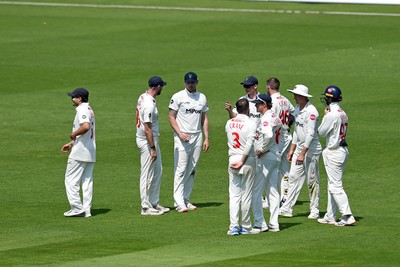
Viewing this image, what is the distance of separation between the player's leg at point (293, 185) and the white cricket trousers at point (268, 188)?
112cm

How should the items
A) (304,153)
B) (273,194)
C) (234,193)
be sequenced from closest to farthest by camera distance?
(234,193)
(273,194)
(304,153)

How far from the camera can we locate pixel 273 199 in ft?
61.1

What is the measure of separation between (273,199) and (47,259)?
404 centimetres

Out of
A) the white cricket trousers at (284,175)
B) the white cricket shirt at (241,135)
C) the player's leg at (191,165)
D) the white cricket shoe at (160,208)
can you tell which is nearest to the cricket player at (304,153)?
the white cricket trousers at (284,175)

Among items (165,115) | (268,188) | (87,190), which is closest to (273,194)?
(268,188)

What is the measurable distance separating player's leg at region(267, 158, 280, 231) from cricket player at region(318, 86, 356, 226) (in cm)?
91

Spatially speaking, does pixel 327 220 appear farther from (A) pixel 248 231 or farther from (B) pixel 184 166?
(B) pixel 184 166

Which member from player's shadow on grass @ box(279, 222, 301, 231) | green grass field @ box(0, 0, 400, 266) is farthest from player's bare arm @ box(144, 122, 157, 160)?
player's shadow on grass @ box(279, 222, 301, 231)

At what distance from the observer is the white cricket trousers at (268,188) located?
18.3 metres

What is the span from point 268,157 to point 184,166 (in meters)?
2.49

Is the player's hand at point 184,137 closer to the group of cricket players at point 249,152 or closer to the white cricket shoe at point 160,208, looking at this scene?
the group of cricket players at point 249,152

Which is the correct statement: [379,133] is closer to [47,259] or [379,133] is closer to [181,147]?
[181,147]

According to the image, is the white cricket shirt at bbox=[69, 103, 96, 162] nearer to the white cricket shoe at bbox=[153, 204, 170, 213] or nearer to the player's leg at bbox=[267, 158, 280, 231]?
the white cricket shoe at bbox=[153, 204, 170, 213]

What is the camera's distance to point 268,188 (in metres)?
18.7
